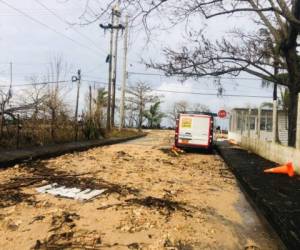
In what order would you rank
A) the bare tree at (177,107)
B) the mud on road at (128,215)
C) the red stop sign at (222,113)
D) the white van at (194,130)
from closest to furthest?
the mud on road at (128,215) < the white van at (194,130) < the red stop sign at (222,113) < the bare tree at (177,107)

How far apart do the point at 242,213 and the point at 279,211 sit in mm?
1304

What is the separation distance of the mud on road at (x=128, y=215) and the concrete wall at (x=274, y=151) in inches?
89.9

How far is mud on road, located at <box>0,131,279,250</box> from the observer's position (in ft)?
24.0

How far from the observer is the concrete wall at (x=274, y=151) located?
15938 millimetres

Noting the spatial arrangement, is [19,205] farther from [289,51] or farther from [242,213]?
[289,51]

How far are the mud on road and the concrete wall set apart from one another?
7.49 ft

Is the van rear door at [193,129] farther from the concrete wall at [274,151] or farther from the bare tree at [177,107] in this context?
the bare tree at [177,107]

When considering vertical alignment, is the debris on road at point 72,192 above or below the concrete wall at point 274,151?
below

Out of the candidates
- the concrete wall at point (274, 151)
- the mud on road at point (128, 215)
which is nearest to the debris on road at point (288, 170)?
the concrete wall at point (274, 151)

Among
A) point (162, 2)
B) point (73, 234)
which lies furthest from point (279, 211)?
point (162, 2)

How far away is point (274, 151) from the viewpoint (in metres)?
20.6

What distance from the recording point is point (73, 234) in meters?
7.46

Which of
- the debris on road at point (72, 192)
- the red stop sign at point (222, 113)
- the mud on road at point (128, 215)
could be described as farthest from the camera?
the red stop sign at point (222, 113)

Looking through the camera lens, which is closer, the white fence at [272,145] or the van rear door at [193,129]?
the white fence at [272,145]
